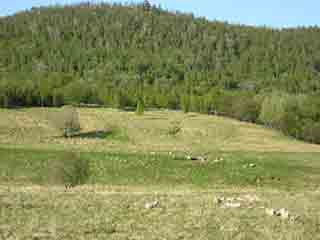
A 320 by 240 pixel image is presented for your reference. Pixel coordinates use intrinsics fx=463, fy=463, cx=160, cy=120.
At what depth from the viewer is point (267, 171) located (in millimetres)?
39938

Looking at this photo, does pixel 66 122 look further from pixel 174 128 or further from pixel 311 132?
pixel 311 132

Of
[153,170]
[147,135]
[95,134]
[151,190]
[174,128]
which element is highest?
[151,190]

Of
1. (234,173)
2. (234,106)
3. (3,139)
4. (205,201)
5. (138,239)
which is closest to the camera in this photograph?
(138,239)

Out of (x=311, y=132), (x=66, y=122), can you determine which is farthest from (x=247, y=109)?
(x=66, y=122)

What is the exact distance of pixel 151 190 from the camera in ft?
89.0

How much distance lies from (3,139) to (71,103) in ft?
236

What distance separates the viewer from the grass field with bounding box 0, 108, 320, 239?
14945mm

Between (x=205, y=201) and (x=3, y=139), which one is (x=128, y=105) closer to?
(x=3, y=139)

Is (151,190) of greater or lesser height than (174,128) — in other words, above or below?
above

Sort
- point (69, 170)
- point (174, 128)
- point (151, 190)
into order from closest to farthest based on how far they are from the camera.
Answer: point (151, 190) → point (69, 170) → point (174, 128)

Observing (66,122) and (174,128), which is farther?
(174,128)

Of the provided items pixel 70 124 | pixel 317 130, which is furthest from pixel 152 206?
pixel 317 130

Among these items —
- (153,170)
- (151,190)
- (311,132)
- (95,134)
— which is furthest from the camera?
(311,132)

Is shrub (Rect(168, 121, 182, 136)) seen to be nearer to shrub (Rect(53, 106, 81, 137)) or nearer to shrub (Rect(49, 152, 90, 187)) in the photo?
shrub (Rect(53, 106, 81, 137))
